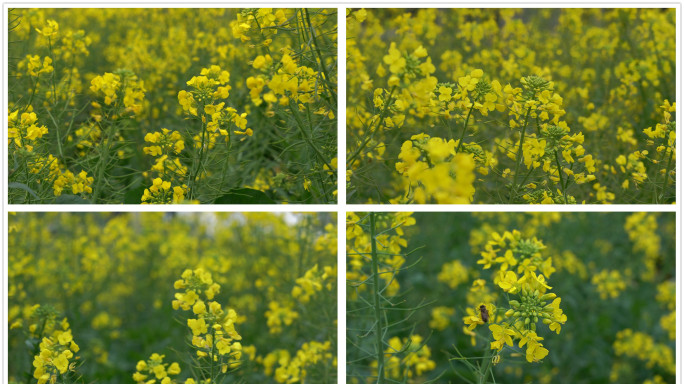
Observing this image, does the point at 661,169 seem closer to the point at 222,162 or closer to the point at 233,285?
the point at 222,162

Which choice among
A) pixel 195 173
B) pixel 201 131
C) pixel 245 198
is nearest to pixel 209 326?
pixel 245 198

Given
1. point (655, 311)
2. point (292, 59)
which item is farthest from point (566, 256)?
point (292, 59)

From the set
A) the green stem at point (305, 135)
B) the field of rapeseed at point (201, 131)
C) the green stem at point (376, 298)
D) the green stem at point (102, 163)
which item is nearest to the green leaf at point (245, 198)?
the field of rapeseed at point (201, 131)

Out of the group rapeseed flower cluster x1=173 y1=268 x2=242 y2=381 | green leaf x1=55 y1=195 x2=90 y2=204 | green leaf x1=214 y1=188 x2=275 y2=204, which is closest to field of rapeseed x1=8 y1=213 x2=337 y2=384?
rapeseed flower cluster x1=173 y1=268 x2=242 y2=381

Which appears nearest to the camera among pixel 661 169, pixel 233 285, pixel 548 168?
pixel 548 168

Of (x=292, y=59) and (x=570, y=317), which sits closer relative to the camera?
(x=292, y=59)
